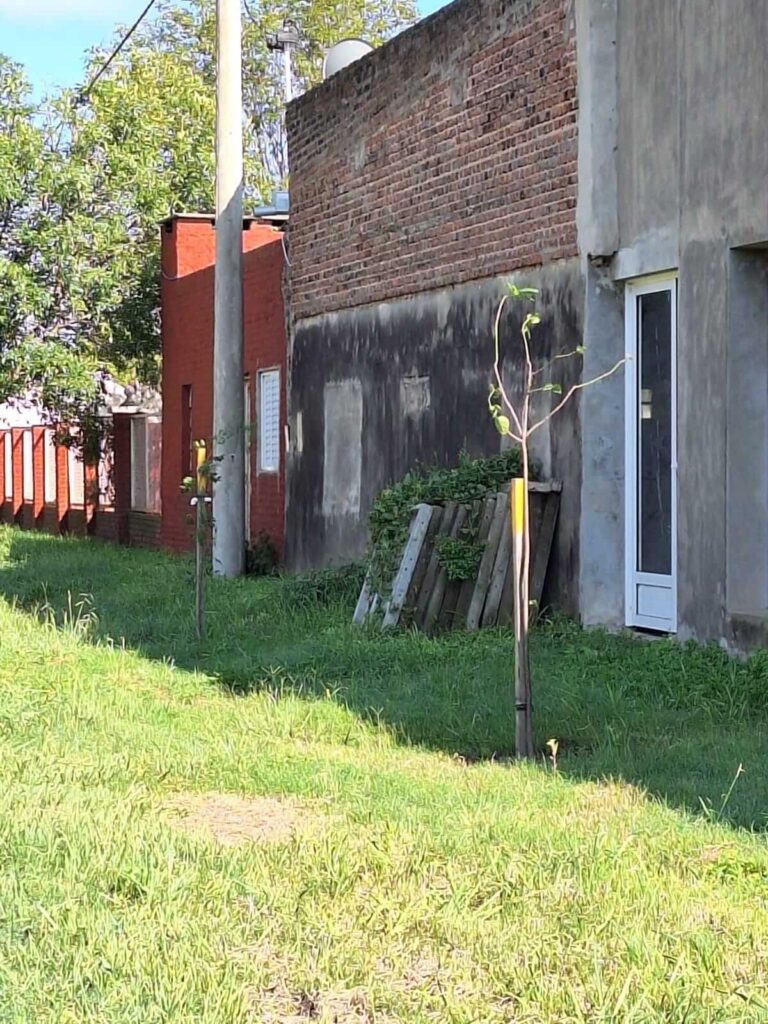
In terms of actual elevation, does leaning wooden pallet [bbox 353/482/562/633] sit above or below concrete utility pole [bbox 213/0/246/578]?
below

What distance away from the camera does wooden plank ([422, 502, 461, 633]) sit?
11.4 meters

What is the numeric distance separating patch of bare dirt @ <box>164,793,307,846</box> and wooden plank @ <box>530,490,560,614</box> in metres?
5.25

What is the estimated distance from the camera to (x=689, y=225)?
10.1m

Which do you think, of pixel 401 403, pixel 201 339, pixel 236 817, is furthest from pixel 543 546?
pixel 201 339

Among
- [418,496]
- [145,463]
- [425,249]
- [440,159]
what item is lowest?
[418,496]

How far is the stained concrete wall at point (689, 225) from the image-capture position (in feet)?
31.4

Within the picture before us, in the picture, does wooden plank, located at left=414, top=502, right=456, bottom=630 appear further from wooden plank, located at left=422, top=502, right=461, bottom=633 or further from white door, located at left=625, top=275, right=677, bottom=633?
white door, located at left=625, top=275, right=677, bottom=633

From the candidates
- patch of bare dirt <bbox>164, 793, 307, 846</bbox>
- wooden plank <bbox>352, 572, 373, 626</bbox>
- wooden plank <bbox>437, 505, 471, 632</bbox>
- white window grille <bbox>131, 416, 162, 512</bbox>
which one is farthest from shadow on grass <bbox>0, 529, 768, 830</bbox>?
white window grille <bbox>131, 416, 162, 512</bbox>

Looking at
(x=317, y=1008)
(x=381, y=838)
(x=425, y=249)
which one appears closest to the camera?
(x=317, y=1008)

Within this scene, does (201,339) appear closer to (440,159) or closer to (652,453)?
(440,159)

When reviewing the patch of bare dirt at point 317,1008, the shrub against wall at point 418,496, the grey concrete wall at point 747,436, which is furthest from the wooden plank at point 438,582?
the patch of bare dirt at point 317,1008

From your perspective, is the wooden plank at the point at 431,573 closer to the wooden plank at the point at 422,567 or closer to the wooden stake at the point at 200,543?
the wooden plank at the point at 422,567

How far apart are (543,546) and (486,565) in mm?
593

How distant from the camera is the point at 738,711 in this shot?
8406mm
